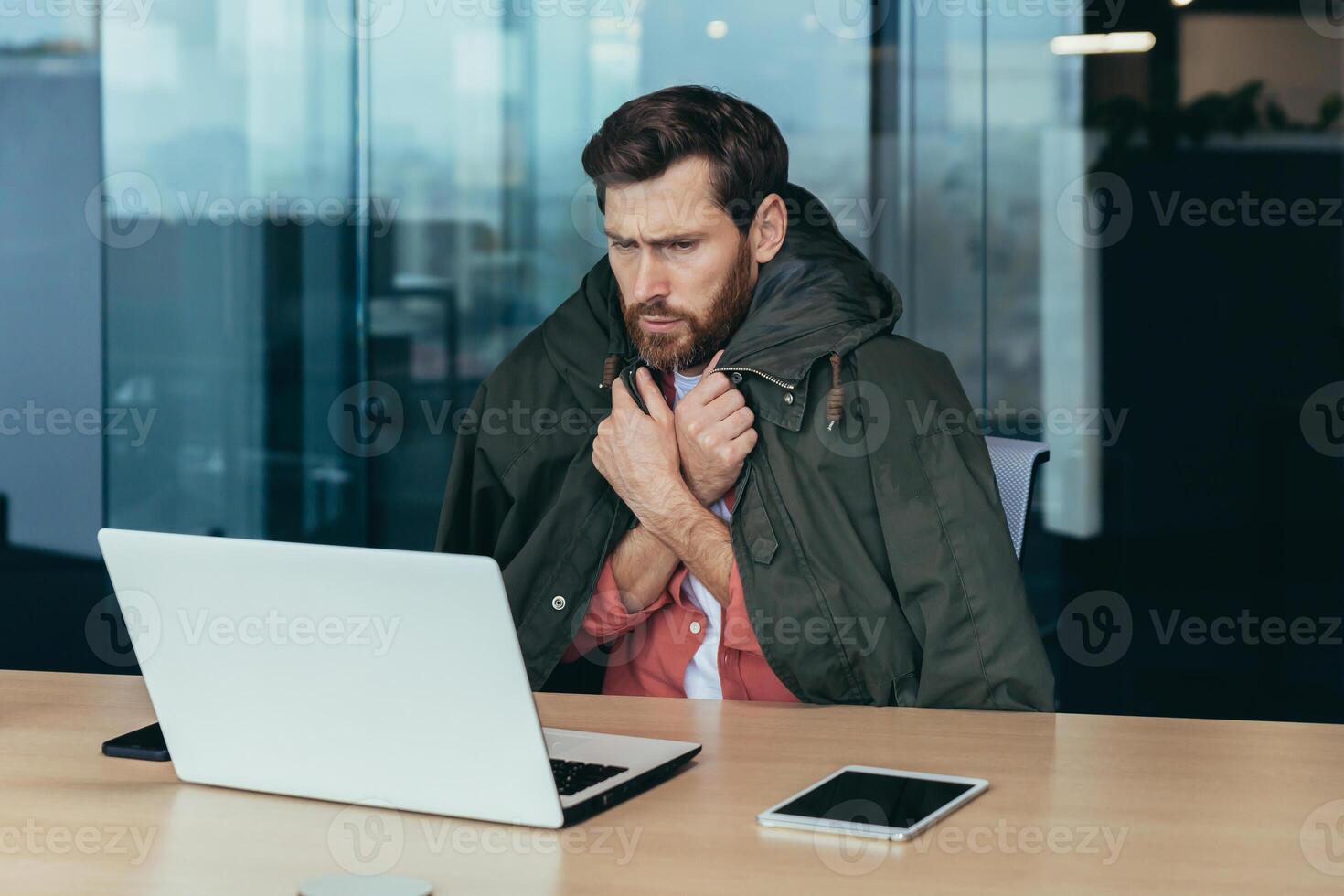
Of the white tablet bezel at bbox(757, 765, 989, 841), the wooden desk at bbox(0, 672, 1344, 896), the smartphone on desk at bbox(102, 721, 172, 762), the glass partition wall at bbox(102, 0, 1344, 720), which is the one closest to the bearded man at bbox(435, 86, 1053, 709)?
the wooden desk at bbox(0, 672, 1344, 896)

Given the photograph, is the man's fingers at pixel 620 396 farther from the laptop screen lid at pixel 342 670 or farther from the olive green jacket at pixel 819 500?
the laptop screen lid at pixel 342 670

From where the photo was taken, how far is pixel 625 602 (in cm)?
209

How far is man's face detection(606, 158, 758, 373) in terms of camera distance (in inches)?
84.4

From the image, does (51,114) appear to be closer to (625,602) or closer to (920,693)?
(625,602)

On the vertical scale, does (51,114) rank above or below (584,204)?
above

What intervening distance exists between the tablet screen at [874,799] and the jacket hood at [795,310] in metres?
0.78

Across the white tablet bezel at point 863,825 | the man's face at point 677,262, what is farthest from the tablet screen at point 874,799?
the man's face at point 677,262

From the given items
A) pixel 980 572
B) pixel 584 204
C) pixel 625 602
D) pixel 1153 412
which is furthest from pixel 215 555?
pixel 1153 412

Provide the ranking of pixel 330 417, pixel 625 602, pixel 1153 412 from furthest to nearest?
pixel 330 417, pixel 1153 412, pixel 625 602

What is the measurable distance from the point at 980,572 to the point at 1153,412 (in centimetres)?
184

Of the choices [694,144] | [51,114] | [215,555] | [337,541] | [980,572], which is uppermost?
[51,114]

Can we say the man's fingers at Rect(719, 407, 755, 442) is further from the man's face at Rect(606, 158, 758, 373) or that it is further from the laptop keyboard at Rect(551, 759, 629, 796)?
the laptop keyboard at Rect(551, 759, 629, 796)

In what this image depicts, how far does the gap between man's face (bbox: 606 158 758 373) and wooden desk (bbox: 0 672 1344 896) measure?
72cm

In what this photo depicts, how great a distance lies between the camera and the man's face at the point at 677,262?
2.14 metres
